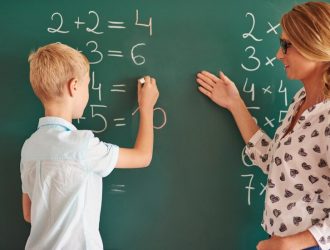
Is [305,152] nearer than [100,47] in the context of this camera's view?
Yes

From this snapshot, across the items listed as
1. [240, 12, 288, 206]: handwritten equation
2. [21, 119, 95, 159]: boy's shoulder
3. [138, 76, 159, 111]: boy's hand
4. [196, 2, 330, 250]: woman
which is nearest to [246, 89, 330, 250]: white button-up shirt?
[196, 2, 330, 250]: woman

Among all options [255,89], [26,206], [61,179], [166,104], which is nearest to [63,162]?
[61,179]

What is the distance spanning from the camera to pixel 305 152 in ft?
3.72

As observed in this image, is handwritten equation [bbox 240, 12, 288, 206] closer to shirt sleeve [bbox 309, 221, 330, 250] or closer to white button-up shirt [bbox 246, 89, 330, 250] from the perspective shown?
white button-up shirt [bbox 246, 89, 330, 250]

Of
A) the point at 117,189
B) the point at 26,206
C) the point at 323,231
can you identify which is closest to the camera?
the point at 323,231

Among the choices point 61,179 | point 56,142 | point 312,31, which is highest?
point 312,31

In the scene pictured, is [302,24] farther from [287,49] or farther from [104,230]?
[104,230]

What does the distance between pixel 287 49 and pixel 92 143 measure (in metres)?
0.69

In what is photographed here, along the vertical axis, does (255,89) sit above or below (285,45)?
below

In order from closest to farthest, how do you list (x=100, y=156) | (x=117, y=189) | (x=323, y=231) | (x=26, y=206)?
(x=323, y=231) < (x=100, y=156) < (x=26, y=206) < (x=117, y=189)

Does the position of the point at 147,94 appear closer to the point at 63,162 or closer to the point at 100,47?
the point at 100,47

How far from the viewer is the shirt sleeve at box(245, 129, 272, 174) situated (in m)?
1.36

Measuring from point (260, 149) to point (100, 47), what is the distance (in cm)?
72

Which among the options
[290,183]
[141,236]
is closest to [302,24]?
[290,183]
